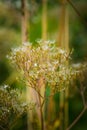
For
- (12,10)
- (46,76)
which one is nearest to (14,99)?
(46,76)

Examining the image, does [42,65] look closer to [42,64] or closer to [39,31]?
[42,64]

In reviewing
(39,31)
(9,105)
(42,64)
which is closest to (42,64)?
(42,64)

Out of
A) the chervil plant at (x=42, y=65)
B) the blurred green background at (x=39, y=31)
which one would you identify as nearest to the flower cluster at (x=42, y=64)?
the chervil plant at (x=42, y=65)

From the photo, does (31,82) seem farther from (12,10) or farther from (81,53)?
(81,53)

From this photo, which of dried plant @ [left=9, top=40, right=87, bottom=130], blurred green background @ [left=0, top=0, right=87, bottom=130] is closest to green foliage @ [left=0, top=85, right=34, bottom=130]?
dried plant @ [left=9, top=40, right=87, bottom=130]

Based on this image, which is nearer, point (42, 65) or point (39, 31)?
point (42, 65)

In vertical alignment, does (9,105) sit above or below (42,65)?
below

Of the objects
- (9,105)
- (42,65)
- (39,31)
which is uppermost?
(39,31)

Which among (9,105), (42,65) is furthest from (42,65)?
(9,105)
